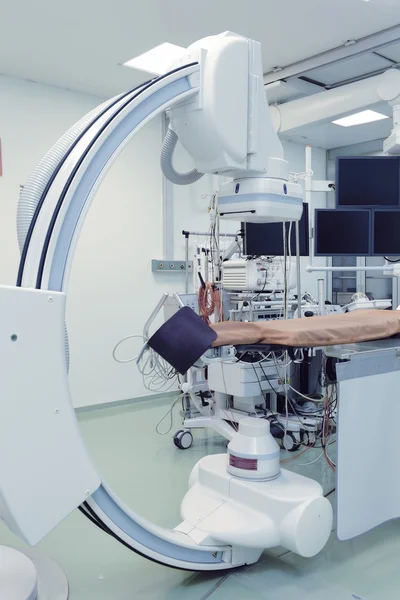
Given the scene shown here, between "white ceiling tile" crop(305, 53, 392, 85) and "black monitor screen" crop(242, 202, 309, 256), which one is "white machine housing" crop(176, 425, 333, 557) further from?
"white ceiling tile" crop(305, 53, 392, 85)

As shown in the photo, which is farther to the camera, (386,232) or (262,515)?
(386,232)

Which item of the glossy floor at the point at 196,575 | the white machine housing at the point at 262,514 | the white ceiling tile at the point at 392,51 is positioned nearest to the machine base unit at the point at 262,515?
the white machine housing at the point at 262,514

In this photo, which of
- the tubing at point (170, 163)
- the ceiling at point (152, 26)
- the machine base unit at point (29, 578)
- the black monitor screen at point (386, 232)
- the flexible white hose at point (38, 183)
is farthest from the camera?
the black monitor screen at point (386, 232)

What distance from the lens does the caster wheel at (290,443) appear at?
3.51 m

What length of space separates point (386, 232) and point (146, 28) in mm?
2014

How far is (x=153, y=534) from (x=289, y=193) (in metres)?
1.23

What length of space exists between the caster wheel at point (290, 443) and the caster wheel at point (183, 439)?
0.61m

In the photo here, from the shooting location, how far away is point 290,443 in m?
3.52

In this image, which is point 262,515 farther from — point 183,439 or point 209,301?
point 209,301

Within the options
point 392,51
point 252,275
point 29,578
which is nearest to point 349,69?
point 392,51

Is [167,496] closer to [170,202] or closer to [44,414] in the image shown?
[44,414]

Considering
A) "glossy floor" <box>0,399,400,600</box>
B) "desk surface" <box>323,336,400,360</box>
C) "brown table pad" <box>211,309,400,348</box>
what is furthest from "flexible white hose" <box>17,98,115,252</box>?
"glossy floor" <box>0,399,400,600</box>

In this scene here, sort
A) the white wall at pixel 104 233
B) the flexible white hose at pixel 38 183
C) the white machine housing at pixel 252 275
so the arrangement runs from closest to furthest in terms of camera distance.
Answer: the flexible white hose at pixel 38 183
the white machine housing at pixel 252 275
the white wall at pixel 104 233

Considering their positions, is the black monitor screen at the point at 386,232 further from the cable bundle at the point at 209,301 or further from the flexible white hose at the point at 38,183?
the flexible white hose at the point at 38,183
